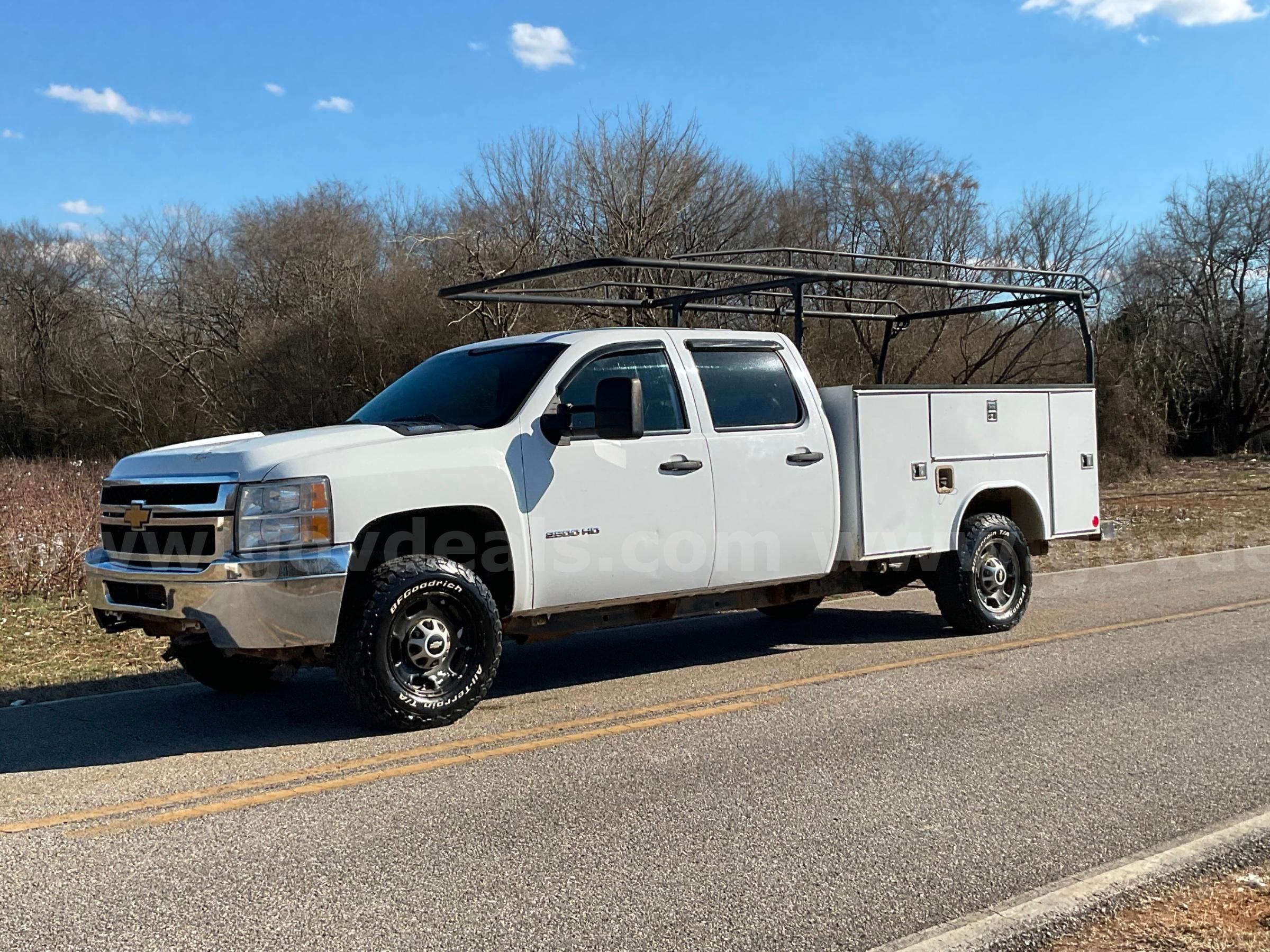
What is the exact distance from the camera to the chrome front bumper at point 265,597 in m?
5.95

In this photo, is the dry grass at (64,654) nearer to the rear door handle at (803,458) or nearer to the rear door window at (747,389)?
the rear door window at (747,389)

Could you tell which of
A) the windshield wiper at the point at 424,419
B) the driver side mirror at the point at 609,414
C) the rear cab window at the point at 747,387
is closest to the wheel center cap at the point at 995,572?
the rear cab window at the point at 747,387

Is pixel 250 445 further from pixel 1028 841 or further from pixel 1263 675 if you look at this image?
pixel 1263 675

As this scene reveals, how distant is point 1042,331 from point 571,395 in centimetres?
2036

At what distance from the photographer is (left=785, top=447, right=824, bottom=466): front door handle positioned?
785 cm


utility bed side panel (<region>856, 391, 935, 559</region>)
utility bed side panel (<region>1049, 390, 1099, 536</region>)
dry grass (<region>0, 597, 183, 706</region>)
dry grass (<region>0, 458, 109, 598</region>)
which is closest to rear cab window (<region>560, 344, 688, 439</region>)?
utility bed side panel (<region>856, 391, 935, 559</region>)

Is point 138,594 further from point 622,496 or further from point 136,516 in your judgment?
point 622,496

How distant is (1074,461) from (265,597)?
682 centimetres

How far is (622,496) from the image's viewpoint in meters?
7.07

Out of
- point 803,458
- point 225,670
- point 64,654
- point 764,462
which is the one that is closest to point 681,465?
point 764,462

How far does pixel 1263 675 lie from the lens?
7523 mm

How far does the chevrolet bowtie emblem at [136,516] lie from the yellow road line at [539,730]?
1686mm

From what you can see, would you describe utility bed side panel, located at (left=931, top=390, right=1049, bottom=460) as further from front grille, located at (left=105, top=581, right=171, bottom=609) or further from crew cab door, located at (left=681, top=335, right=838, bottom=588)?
front grille, located at (left=105, top=581, right=171, bottom=609)

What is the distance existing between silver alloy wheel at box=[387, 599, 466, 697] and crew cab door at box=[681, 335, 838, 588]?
1869 mm
